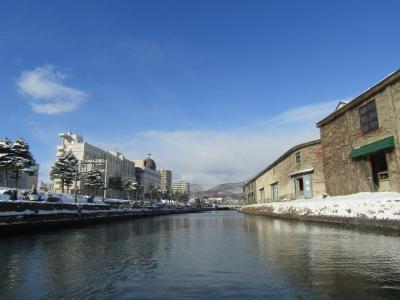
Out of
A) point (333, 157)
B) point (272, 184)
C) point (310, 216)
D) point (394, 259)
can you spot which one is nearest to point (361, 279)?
point (394, 259)

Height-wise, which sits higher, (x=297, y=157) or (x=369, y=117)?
(x=369, y=117)

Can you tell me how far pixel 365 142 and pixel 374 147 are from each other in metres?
2.65

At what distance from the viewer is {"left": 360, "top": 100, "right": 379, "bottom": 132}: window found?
105 ft

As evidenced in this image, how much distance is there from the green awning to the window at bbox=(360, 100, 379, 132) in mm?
1688

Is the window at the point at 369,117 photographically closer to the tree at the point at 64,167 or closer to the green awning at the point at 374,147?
the green awning at the point at 374,147

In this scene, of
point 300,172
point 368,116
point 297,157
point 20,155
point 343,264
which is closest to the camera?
point 343,264

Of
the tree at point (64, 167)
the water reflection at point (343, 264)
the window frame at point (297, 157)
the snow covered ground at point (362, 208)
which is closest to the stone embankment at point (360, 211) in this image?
the snow covered ground at point (362, 208)

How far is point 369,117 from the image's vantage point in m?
32.9


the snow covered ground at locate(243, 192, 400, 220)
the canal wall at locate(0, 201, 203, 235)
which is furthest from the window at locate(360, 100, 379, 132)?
the canal wall at locate(0, 201, 203, 235)

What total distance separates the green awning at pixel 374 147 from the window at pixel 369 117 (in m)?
1.69

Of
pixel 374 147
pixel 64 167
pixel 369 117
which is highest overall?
pixel 64 167

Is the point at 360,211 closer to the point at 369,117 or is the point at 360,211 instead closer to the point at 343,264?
the point at 369,117

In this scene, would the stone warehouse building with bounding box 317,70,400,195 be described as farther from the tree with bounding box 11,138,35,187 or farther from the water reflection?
the tree with bounding box 11,138,35,187

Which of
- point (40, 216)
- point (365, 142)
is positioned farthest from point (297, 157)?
point (40, 216)
